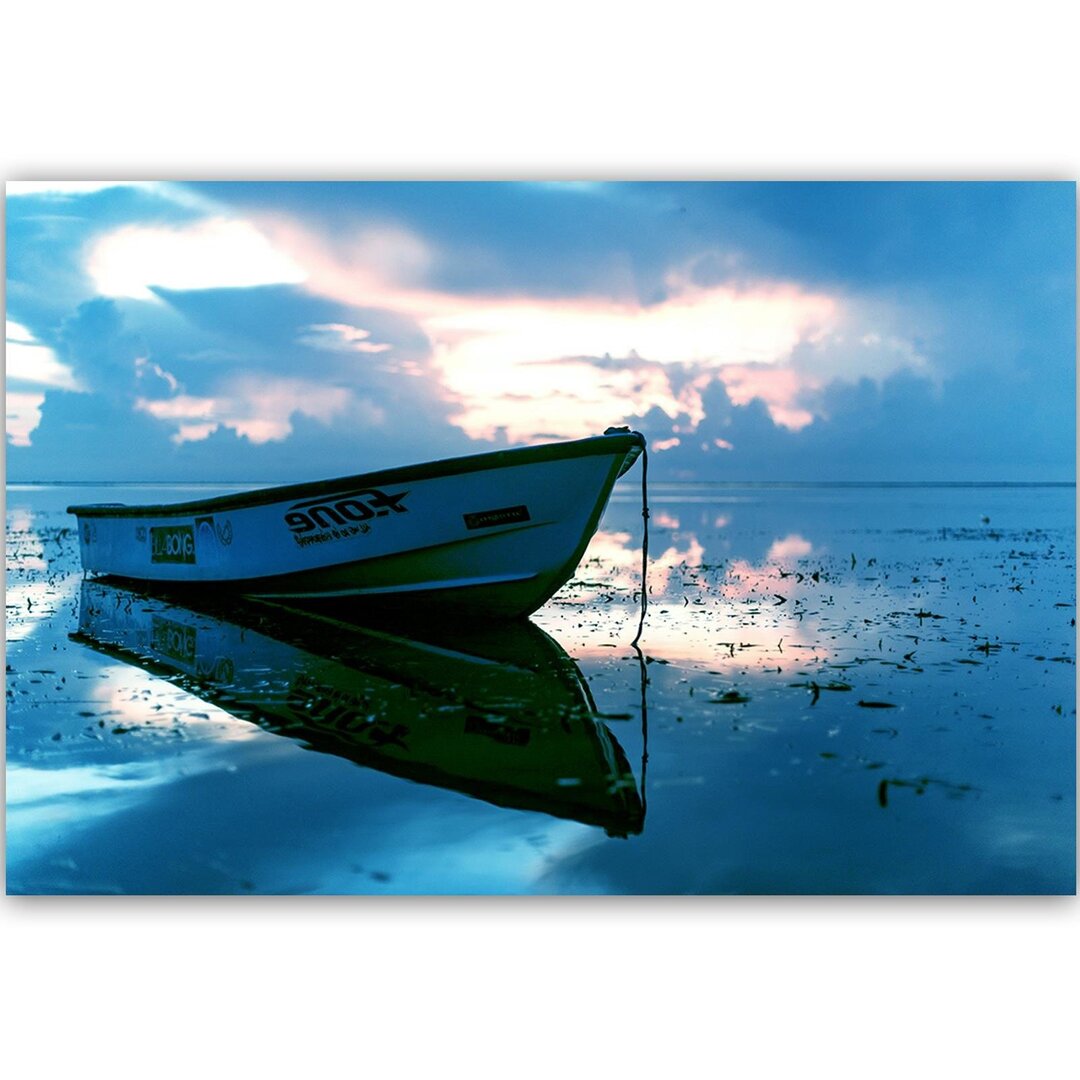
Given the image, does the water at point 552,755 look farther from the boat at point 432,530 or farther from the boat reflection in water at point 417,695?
the boat at point 432,530

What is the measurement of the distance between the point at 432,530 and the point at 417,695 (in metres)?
2.31

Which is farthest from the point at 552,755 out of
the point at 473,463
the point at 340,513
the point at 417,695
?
the point at 340,513

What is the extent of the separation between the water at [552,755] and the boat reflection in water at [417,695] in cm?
2

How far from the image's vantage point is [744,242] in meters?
7.37

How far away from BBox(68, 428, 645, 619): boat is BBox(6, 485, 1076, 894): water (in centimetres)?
45

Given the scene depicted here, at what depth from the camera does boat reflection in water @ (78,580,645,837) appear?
4105 millimetres

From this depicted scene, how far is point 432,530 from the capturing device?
751 cm

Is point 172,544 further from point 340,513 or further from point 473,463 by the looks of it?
point 473,463

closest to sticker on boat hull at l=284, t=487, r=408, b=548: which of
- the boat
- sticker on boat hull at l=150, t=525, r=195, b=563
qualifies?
the boat

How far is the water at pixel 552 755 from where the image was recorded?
3.66m

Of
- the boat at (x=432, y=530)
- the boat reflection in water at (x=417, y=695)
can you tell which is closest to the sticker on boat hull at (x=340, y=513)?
the boat at (x=432, y=530)

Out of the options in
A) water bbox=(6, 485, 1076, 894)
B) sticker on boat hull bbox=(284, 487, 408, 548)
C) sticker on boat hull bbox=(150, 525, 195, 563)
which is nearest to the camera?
water bbox=(6, 485, 1076, 894)

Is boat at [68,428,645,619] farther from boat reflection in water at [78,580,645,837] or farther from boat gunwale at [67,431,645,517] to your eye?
boat reflection in water at [78,580,645,837]
